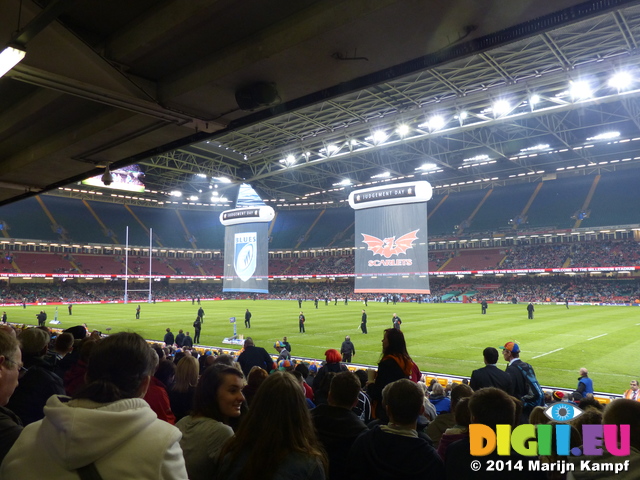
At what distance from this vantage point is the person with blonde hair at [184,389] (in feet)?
15.9

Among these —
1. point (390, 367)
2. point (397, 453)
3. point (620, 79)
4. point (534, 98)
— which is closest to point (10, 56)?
point (397, 453)

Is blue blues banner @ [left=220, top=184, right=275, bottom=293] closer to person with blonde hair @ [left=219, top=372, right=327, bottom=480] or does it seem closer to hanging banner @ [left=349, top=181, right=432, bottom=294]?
hanging banner @ [left=349, top=181, right=432, bottom=294]

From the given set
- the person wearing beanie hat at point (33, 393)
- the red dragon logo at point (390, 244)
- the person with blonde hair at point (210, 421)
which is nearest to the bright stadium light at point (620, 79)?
the red dragon logo at point (390, 244)

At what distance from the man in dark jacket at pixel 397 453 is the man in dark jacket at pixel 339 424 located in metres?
0.21

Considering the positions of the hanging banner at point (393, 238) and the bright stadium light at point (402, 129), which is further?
the bright stadium light at point (402, 129)

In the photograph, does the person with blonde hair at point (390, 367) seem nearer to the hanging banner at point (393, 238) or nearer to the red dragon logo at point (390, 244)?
the hanging banner at point (393, 238)

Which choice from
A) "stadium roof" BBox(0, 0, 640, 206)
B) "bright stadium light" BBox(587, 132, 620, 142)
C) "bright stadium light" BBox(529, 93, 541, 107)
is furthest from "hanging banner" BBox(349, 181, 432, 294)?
"bright stadium light" BBox(587, 132, 620, 142)

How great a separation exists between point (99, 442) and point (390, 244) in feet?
91.6

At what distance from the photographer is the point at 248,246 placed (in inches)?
1538

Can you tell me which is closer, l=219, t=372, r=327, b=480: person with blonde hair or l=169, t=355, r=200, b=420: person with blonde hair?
l=219, t=372, r=327, b=480: person with blonde hair

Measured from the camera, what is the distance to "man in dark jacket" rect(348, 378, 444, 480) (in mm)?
2590

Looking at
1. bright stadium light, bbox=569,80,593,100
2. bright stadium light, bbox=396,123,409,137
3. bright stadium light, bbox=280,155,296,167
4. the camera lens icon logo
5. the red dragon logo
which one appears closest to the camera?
the camera lens icon logo

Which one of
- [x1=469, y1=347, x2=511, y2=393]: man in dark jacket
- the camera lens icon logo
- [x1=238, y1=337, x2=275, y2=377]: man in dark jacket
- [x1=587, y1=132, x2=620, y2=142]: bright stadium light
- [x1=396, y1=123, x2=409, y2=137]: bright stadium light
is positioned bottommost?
[x1=238, y1=337, x2=275, y2=377]: man in dark jacket

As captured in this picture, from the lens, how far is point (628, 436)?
7.75 ft
